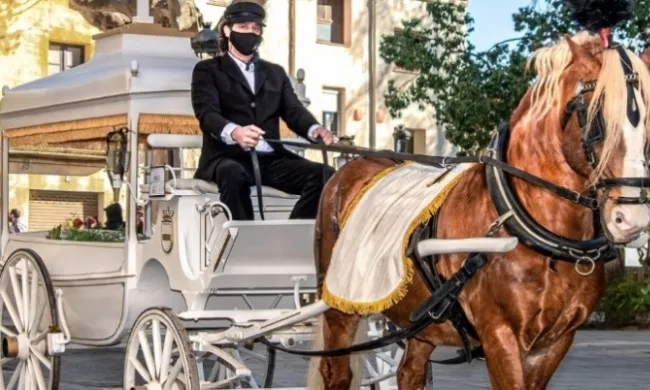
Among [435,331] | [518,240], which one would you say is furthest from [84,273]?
[518,240]

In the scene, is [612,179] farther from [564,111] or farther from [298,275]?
[298,275]

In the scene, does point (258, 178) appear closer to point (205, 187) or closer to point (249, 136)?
point (205, 187)

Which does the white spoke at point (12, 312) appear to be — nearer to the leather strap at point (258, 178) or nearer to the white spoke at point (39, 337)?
the white spoke at point (39, 337)

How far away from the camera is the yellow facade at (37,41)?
2755cm

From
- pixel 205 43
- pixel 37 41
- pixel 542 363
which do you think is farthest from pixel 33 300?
pixel 37 41

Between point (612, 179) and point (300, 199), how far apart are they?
9.62 feet

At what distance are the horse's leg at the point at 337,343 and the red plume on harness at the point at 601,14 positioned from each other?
2000 millimetres

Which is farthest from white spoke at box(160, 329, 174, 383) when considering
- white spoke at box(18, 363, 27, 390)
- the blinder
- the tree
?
the tree

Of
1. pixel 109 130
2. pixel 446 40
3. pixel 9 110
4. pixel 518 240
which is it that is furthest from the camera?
pixel 446 40

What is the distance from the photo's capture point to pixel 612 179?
510 cm

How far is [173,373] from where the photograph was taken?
22.5ft

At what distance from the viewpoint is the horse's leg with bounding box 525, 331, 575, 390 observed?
18.4 feet

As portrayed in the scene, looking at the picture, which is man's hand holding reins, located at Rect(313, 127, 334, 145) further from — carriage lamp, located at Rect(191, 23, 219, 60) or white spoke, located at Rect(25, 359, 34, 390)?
carriage lamp, located at Rect(191, 23, 219, 60)

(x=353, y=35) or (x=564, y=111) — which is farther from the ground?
(x=353, y=35)
